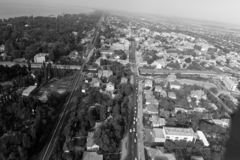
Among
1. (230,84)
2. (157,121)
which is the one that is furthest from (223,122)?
(230,84)

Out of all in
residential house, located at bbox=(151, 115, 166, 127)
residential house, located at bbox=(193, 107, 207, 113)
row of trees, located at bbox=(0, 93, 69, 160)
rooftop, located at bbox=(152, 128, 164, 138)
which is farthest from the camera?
residential house, located at bbox=(193, 107, 207, 113)

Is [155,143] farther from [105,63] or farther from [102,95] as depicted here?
[105,63]

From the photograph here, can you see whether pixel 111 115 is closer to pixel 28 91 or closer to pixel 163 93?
pixel 163 93

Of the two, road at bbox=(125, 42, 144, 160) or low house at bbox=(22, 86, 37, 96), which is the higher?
low house at bbox=(22, 86, 37, 96)

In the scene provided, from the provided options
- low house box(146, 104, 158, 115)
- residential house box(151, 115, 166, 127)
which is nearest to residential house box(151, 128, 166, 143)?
residential house box(151, 115, 166, 127)

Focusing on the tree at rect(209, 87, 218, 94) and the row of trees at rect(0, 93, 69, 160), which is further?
the tree at rect(209, 87, 218, 94)

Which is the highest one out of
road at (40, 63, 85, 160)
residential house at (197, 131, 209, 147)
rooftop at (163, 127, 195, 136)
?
rooftop at (163, 127, 195, 136)

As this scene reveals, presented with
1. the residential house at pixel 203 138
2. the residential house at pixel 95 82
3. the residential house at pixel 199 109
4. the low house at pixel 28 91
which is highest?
the residential house at pixel 95 82

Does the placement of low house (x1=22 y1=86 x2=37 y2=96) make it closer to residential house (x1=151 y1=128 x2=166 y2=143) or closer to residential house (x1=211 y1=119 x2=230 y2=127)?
residential house (x1=151 y1=128 x2=166 y2=143)

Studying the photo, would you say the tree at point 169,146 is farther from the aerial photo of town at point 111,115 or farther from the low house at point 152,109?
the low house at point 152,109

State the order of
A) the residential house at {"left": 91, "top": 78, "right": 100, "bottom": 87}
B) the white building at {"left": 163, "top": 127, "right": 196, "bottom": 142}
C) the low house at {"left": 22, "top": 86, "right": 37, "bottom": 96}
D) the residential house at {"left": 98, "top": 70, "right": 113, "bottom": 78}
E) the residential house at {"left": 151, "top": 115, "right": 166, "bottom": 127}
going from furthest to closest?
the residential house at {"left": 98, "top": 70, "right": 113, "bottom": 78}
the residential house at {"left": 91, "top": 78, "right": 100, "bottom": 87}
the low house at {"left": 22, "top": 86, "right": 37, "bottom": 96}
the residential house at {"left": 151, "top": 115, "right": 166, "bottom": 127}
the white building at {"left": 163, "top": 127, "right": 196, "bottom": 142}

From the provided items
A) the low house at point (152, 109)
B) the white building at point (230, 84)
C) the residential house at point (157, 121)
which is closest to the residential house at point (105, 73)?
the low house at point (152, 109)

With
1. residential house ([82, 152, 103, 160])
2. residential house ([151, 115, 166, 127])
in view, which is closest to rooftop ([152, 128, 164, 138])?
residential house ([151, 115, 166, 127])
